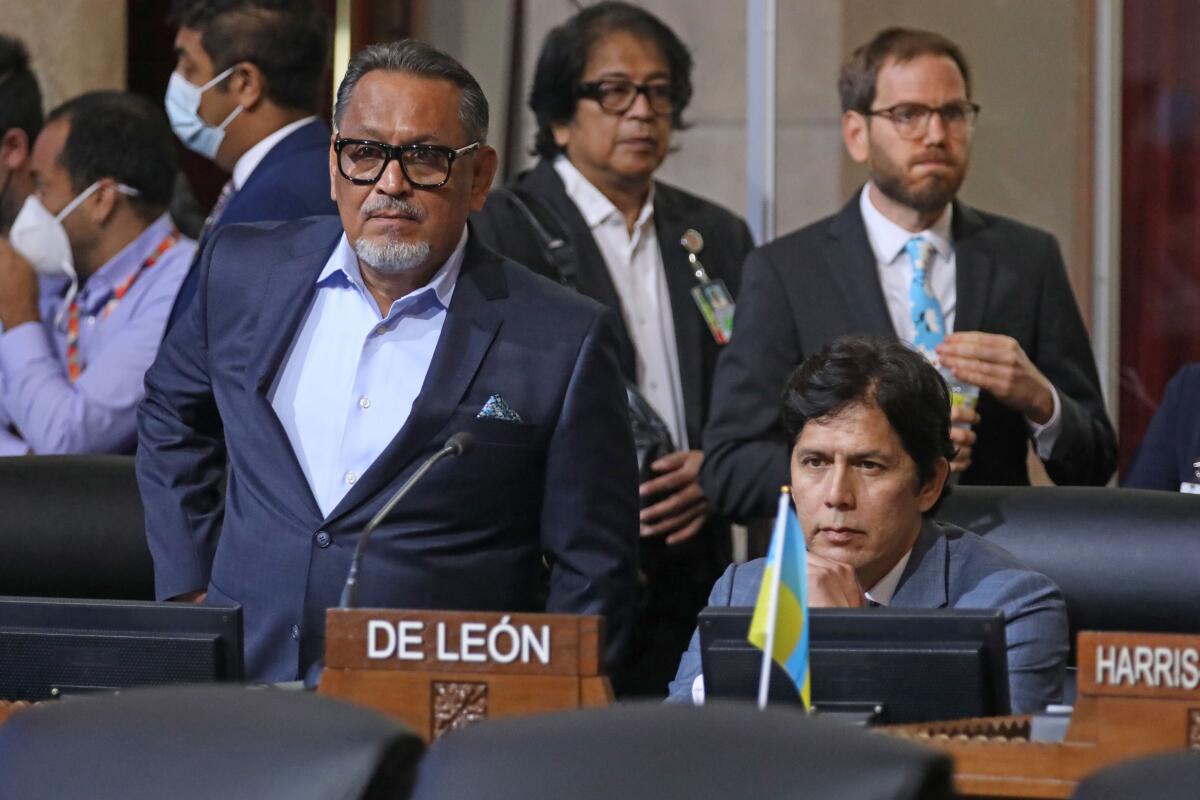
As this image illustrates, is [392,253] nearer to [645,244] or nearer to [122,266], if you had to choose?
[645,244]

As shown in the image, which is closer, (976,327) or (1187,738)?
(1187,738)

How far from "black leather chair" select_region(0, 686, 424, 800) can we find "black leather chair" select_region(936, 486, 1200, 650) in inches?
79.5

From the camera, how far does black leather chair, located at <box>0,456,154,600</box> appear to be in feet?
12.3

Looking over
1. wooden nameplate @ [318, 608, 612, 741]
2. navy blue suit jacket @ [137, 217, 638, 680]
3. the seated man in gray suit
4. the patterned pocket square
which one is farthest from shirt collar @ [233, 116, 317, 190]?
wooden nameplate @ [318, 608, 612, 741]

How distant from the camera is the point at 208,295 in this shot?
3279 mm

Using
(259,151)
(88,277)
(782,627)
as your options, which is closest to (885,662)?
(782,627)

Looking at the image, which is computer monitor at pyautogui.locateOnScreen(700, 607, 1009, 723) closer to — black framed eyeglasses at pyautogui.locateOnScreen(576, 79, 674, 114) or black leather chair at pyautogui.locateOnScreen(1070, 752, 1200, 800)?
black leather chair at pyautogui.locateOnScreen(1070, 752, 1200, 800)

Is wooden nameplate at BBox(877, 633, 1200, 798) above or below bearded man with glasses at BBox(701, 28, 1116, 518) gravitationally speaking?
below

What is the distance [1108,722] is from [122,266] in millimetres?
3144

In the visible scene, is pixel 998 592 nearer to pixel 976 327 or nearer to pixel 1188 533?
pixel 1188 533

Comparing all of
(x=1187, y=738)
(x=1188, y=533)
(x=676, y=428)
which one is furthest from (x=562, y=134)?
(x=1187, y=738)

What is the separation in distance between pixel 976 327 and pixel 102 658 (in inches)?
84.6

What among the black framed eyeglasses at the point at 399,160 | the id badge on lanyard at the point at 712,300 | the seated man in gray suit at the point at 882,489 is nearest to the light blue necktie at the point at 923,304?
the id badge on lanyard at the point at 712,300

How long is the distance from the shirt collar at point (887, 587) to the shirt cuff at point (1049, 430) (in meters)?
0.85
